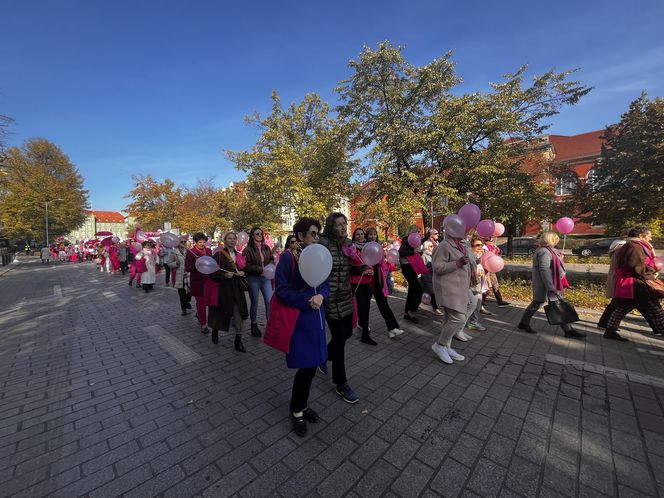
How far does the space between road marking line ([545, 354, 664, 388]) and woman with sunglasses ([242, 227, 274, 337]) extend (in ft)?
14.8

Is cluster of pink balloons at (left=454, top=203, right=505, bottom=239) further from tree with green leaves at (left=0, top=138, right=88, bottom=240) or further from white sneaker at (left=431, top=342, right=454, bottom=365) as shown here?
tree with green leaves at (left=0, top=138, right=88, bottom=240)

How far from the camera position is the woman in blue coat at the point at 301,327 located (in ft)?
8.02

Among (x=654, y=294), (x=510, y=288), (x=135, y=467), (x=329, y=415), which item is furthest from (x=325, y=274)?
(x=510, y=288)

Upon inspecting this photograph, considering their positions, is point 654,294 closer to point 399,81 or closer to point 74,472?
point 74,472

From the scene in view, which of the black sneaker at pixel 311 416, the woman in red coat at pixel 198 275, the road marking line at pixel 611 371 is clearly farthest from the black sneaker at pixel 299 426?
the road marking line at pixel 611 371

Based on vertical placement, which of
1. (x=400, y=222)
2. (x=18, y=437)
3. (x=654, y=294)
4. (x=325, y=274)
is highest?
(x=400, y=222)

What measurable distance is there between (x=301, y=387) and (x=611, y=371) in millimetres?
4069

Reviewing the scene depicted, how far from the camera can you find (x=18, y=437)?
2.65 metres

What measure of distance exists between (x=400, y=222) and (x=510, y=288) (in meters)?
4.64

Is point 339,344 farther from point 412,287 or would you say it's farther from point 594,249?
point 594,249

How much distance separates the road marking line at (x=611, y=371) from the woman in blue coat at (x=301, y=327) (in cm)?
364

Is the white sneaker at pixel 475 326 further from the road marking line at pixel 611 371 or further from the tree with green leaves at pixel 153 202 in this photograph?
the tree with green leaves at pixel 153 202

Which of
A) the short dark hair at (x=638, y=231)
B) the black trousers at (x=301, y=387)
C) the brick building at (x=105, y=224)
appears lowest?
the black trousers at (x=301, y=387)

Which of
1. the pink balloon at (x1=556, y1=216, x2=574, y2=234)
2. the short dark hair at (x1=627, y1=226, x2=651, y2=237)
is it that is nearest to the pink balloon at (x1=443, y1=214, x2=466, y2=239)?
the short dark hair at (x1=627, y1=226, x2=651, y2=237)
